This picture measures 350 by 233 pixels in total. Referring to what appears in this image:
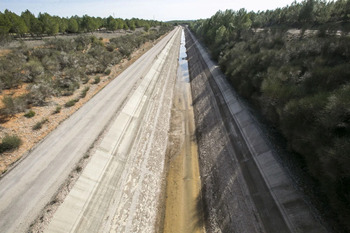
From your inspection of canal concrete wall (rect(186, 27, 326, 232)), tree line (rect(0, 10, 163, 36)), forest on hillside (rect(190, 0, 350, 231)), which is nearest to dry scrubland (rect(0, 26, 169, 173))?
canal concrete wall (rect(186, 27, 326, 232))

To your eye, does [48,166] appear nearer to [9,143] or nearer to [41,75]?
[9,143]

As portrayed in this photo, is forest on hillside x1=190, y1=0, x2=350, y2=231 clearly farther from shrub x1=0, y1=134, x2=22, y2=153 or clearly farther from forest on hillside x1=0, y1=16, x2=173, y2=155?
forest on hillside x1=0, y1=16, x2=173, y2=155

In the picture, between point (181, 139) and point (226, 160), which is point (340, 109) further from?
point (181, 139)

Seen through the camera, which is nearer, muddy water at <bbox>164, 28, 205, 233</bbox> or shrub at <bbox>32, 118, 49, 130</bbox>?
muddy water at <bbox>164, 28, 205, 233</bbox>

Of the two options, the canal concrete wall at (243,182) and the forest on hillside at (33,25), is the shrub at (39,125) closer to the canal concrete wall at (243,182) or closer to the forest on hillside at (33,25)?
the canal concrete wall at (243,182)

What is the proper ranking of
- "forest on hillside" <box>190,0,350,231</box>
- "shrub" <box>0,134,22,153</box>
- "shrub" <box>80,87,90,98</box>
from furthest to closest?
"shrub" <box>80,87,90,98</box> < "shrub" <box>0,134,22,153</box> < "forest on hillside" <box>190,0,350,231</box>

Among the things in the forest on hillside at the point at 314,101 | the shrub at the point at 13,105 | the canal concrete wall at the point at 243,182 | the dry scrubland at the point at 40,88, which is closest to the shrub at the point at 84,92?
the dry scrubland at the point at 40,88

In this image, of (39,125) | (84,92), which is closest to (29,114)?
(39,125)
